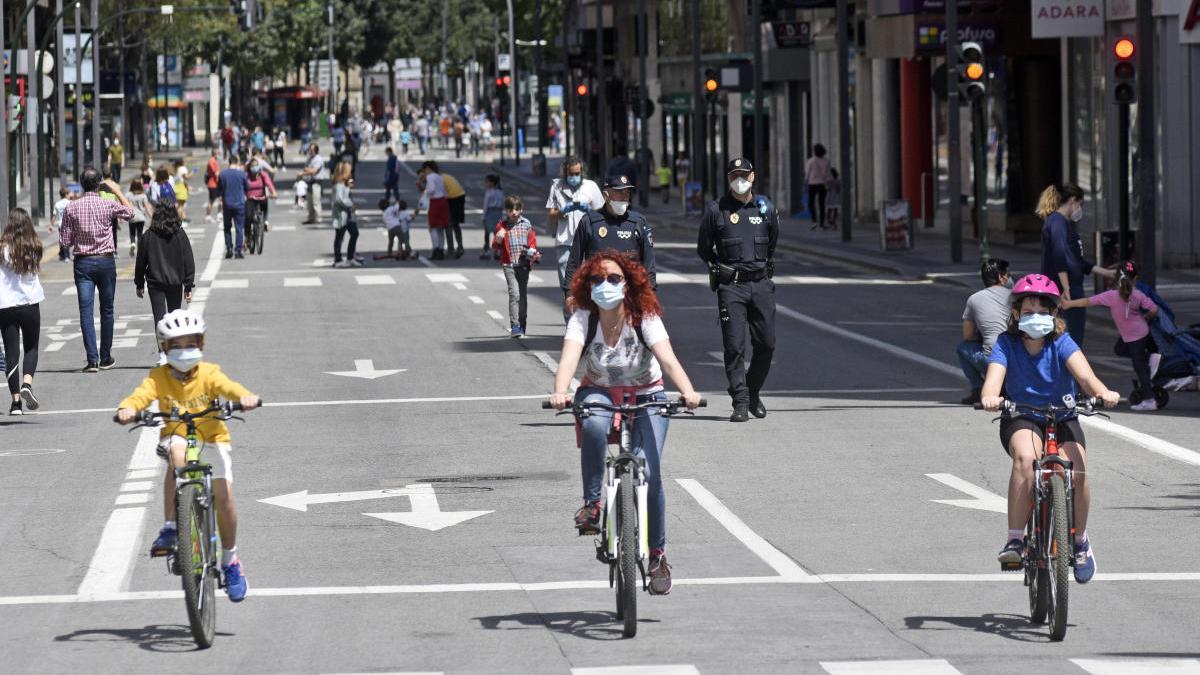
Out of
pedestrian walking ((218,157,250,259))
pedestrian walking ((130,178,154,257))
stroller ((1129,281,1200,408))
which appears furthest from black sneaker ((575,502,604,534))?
pedestrian walking ((218,157,250,259))

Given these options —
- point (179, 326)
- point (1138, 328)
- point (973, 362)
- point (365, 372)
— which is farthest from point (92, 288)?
point (179, 326)

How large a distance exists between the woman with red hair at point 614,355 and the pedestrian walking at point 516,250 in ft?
45.8

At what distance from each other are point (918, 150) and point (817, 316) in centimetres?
2144

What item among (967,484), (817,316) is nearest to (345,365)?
(817,316)

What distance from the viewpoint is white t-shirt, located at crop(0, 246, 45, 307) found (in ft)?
63.3

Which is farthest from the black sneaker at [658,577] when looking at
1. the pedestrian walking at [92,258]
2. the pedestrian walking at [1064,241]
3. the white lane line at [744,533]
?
the pedestrian walking at [92,258]

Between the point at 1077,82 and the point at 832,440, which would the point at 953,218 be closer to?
the point at 1077,82

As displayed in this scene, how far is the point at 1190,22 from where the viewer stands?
3322 centimetres

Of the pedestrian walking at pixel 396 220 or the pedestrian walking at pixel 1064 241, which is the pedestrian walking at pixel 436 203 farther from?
Answer: the pedestrian walking at pixel 1064 241

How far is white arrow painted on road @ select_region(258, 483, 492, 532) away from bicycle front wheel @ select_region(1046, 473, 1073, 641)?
4304 millimetres

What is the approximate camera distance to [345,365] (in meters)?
23.1

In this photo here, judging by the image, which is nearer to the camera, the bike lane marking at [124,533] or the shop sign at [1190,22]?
the bike lane marking at [124,533]

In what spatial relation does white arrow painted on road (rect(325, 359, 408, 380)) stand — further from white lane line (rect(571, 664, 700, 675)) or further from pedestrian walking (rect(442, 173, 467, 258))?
pedestrian walking (rect(442, 173, 467, 258))

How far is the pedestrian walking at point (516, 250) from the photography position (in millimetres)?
24562
